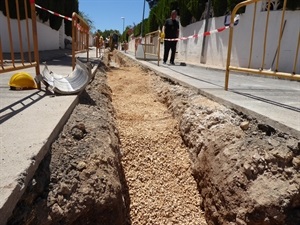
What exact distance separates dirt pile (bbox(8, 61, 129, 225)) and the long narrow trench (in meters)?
0.28

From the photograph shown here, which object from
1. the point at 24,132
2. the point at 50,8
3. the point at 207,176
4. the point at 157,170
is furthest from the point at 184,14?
the point at 24,132

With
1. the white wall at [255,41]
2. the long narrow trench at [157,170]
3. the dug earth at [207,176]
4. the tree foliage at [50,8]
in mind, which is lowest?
the long narrow trench at [157,170]

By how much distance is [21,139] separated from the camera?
1924 millimetres

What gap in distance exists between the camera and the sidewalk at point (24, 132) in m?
1.39

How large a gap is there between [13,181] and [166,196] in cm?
177

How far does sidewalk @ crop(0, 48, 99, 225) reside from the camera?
139 cm

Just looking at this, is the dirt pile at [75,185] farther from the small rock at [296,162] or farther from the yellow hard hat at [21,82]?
the yellow hard hat at [21,82]

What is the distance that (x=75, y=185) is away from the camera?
1.85 metres

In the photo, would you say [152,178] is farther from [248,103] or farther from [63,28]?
[63,28]

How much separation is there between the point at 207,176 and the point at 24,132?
5.65 ft

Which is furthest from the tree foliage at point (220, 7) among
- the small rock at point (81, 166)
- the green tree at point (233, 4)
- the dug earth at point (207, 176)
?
the small rock at point (81, 166)

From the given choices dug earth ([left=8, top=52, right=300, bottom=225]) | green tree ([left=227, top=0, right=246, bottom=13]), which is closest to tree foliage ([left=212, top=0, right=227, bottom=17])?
green tree ([left=227, top=0, right=246, bottom=13])

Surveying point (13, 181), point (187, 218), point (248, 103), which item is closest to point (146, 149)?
point (187, 218)

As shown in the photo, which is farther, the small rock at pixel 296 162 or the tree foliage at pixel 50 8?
the tree foliage at pixel 50 8
